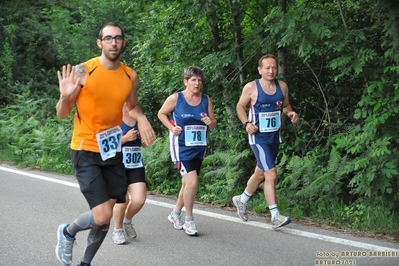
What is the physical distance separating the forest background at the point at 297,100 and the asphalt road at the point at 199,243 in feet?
2.28

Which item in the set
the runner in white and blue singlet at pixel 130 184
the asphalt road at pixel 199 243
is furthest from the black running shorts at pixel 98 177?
the runner in white and blue singlet at pixel 130 184

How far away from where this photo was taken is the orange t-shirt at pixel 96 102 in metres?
5.29

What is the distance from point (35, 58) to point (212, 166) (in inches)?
540

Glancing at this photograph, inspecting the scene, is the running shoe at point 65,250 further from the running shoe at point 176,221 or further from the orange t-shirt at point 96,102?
the running shoe at point 176,221

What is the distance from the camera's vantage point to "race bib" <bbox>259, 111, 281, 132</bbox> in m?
7.58

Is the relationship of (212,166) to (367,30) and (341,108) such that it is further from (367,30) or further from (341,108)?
(367,30)

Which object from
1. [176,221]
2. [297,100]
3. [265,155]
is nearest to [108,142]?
[176,221]

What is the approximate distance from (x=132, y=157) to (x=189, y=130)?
0.92 meters

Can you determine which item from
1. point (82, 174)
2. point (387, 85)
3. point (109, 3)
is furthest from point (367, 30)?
point (109, 3)

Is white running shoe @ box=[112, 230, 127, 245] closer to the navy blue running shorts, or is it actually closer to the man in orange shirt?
the man in orange shirt

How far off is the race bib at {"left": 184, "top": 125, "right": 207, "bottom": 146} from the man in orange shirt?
Result: 1918mm

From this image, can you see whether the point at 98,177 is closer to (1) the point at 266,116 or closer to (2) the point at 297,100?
(1) the point at 266,116

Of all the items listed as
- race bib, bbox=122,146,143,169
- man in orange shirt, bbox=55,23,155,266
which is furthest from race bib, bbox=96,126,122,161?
race bib, bbox=122,146,143,169

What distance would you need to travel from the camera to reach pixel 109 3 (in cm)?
2248
